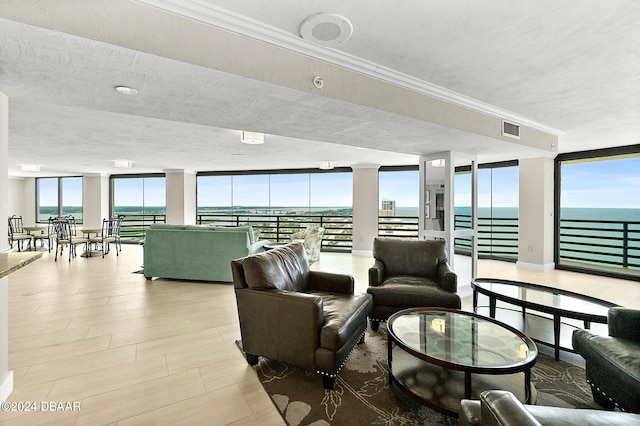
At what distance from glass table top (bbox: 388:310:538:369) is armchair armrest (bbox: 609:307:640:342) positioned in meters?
0.57

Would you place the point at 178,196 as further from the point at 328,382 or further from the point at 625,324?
the point at 625,324

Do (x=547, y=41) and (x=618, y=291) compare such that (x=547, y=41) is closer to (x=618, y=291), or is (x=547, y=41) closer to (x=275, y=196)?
(x=618, y=291)

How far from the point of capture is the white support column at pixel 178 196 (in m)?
8.60

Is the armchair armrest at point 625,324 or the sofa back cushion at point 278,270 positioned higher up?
the sofa back cushion at point 278,270

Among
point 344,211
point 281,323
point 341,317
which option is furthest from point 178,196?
point 341,317

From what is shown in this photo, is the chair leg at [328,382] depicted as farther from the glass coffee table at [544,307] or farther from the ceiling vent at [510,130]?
the ceiling vent at [510,130]

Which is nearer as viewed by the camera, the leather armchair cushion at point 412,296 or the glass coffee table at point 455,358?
the glass coffee table at point 455,358

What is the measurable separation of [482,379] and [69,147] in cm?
719

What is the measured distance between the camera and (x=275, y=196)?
346 inches

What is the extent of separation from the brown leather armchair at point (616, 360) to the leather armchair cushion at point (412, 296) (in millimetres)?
977

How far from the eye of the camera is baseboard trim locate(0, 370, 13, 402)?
1.85 m

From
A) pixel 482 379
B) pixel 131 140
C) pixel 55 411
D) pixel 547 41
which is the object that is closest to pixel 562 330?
pixel 482 379

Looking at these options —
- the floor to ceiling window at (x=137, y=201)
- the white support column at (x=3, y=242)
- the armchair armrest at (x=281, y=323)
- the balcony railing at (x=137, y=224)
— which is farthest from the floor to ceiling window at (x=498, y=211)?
the balcony railing at (x=137, y=224)

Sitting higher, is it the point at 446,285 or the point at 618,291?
the point at 446,285
